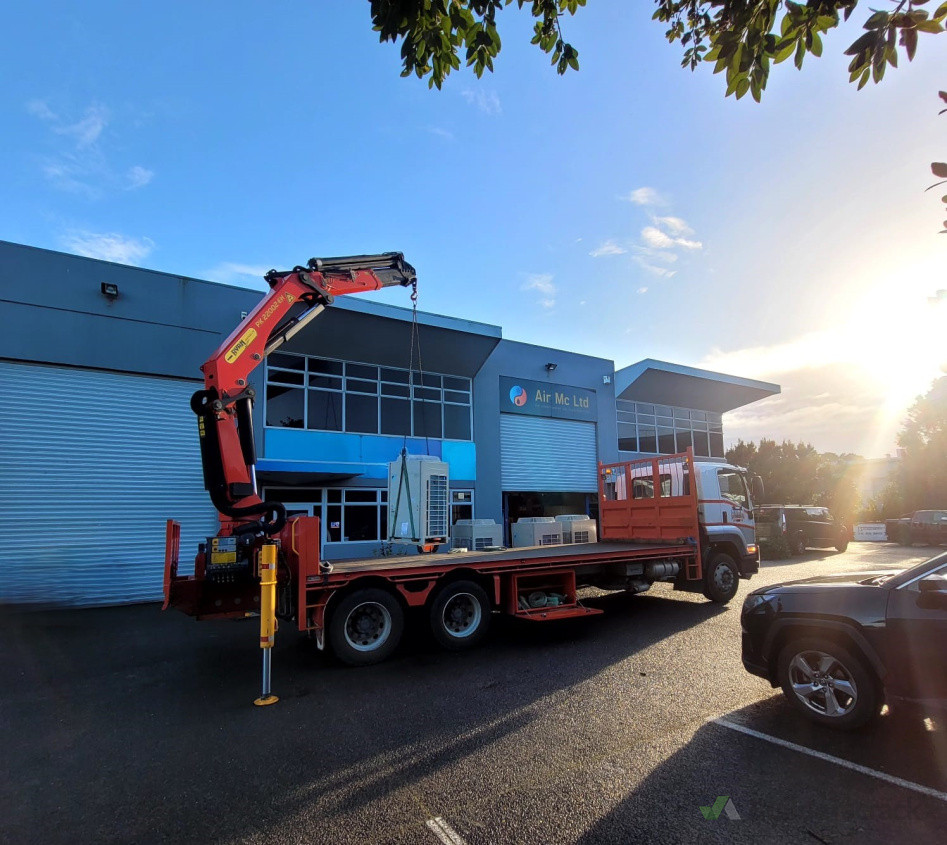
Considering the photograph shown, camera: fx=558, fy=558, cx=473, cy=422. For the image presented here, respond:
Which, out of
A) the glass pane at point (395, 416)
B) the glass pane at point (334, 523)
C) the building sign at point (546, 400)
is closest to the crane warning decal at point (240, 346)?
the glass pane at point (334, 523)

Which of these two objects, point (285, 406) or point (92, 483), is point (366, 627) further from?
point (285, 406)

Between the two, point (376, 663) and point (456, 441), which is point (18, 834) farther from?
point (456, 441)

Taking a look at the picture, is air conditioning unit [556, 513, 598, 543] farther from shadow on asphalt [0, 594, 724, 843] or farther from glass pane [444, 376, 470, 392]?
glass pane [444, 376, 470, 392]

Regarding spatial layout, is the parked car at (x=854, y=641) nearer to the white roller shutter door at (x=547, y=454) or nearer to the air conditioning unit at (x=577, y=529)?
the air conditioning unit at (x=577, y=529)

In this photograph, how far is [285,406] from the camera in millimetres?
16047

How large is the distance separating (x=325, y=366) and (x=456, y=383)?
180 inches

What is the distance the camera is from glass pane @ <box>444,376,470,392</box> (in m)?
19.2

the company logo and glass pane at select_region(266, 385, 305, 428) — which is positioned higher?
glass pane at select_region(266, 385, 305, 428)

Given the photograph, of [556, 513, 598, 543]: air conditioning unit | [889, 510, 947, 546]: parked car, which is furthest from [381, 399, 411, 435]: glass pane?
[889, 510, 947, 546]: parked car

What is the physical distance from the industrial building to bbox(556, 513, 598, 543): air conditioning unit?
15.4ft

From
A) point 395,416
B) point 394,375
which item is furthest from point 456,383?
point 395,416

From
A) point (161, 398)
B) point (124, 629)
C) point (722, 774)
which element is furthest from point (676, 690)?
point (161, 398)

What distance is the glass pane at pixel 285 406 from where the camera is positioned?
1576 cm

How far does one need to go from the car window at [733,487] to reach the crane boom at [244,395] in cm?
811
